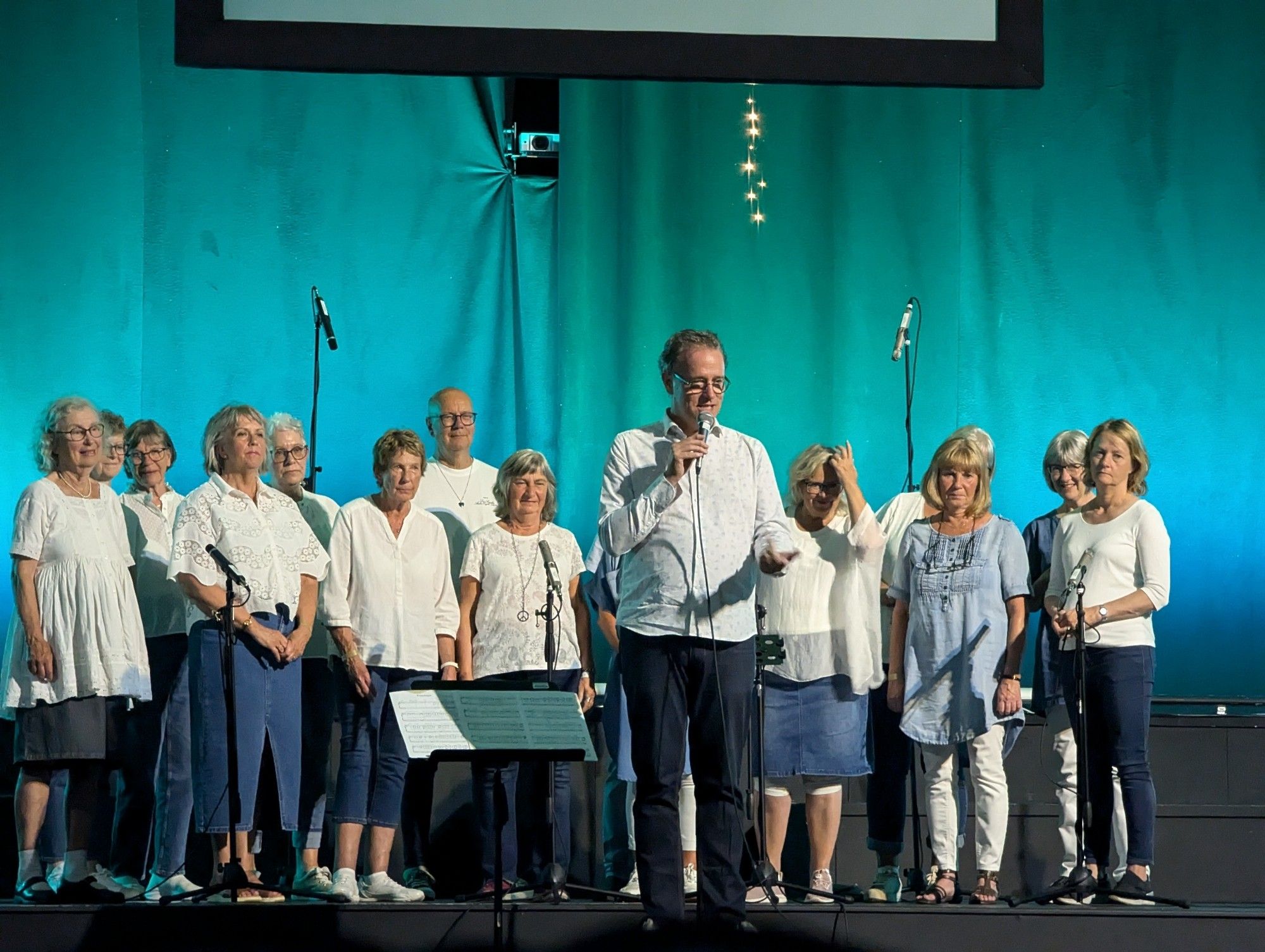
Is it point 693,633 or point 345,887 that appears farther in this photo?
point 345,887

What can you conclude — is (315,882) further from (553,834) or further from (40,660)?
(40,660)

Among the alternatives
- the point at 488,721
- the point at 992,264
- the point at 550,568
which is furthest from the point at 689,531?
the point at 992,264

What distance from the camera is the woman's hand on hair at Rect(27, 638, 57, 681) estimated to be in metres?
4.48

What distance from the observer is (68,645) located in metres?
4.55

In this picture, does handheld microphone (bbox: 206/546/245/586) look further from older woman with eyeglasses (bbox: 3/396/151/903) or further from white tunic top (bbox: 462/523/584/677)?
white tunic top (bbox: 462/523/584/677)

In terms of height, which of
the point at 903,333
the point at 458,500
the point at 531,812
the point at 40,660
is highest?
the point at 903,333

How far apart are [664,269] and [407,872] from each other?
3218 millimetres

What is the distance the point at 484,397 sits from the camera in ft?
22.5

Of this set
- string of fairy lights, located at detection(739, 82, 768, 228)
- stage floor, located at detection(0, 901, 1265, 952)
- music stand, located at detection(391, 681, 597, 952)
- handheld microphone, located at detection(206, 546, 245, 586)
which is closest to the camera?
music stand, located at detection(391, 681, 597, 952)

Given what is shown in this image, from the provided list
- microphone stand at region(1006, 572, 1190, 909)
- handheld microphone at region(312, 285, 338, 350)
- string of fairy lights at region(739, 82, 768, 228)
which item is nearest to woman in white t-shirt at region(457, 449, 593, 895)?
microphone stand at region(1006, 572, 1190, 909)

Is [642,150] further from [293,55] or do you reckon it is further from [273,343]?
[293,55]

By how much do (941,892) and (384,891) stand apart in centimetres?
164

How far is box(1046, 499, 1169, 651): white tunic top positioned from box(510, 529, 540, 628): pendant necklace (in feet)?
5.47

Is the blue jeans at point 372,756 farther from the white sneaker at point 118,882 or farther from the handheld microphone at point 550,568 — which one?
the white sneaker at point 118,882
